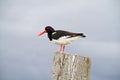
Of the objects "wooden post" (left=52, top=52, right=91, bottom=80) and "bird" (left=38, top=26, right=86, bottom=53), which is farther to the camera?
"bird" (left=38, top=26, right=86, bottom=53)

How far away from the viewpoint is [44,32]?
1122cm

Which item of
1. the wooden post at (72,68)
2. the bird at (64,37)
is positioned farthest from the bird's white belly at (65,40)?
the wooden post at (72,68)

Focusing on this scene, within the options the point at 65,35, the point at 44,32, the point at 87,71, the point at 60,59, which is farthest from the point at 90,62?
the point at 44,32

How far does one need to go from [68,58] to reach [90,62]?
1.45 ft

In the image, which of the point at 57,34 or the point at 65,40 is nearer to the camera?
the point at 65,40

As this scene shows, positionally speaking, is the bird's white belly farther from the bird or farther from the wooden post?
the wooden post

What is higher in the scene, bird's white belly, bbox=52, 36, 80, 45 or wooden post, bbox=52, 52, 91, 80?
bird's white belly, bbox=52, 36, 80, 45

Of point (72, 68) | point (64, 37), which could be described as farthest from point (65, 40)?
point (72, 68)

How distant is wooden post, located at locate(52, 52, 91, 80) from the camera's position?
18.7 feet

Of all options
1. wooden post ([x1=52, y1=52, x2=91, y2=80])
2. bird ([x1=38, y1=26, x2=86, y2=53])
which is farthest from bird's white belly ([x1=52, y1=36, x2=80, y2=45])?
wooden post ([x1=52, y1=52, x2=91, y2=80])

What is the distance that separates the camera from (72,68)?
572 cm

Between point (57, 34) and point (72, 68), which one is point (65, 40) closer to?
point (57, 34)

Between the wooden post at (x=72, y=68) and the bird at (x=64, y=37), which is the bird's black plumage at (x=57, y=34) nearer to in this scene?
the bird at (x=64, y=37)

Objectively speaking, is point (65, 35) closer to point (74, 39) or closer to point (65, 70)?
point (74, 39)
